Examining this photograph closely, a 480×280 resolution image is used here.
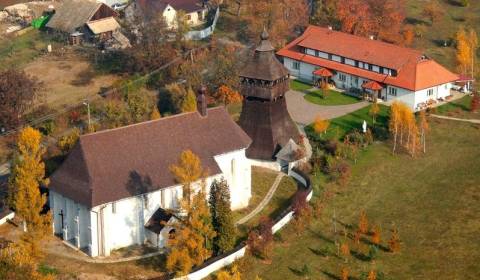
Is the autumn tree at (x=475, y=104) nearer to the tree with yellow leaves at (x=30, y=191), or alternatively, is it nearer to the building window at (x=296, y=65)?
the building window at (x=296, y=65)

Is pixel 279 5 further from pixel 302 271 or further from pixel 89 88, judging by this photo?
pixel 302 271

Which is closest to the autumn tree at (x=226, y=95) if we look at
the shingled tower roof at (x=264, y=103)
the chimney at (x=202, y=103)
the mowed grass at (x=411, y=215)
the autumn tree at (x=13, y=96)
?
the shingled tower roof at (x=264, y=103)

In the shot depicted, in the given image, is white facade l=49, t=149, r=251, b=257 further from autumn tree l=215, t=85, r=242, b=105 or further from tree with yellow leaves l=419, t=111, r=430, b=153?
tree with yellow leaves l=419, t=111, r=430, b=153

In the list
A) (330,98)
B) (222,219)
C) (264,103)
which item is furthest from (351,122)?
(222,219)

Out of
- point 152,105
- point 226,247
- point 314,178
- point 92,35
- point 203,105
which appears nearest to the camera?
point 226,247

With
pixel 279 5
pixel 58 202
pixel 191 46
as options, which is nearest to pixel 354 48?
pixel 279 5
